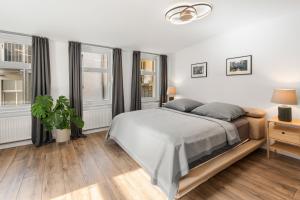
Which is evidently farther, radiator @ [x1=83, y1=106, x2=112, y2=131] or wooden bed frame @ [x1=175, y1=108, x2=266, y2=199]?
radiator @ [x1=83, y1=106, x2=112, y2=131]

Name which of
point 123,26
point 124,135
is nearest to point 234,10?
point 123,26

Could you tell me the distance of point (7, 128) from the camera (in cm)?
287

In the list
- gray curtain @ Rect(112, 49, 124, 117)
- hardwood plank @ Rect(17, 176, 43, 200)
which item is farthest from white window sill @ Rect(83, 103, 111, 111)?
hardwood plank @ Rect(17, 176, 43, 200)

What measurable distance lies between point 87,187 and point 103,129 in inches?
89.9

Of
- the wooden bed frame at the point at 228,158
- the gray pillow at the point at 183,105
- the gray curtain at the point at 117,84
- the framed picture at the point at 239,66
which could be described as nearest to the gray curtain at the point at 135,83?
the gray curtain at the point at 117,84

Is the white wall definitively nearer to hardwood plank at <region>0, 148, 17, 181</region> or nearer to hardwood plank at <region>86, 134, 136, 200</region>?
hardwood plank at <region>86, 134, 136, 200</region>

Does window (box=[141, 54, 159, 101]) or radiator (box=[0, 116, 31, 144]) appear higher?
window (box=[141, 54, 159, 101])

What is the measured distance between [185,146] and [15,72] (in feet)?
11.7

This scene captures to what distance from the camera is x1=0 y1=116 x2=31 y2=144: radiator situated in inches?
112

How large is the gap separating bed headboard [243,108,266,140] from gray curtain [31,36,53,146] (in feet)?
13.0

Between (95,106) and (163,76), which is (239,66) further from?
(95,106)

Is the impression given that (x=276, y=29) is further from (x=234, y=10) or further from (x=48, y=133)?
(x=48, y=133)

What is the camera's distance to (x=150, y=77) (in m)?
4.98

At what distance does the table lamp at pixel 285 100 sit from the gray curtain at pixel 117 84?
3195 mm
